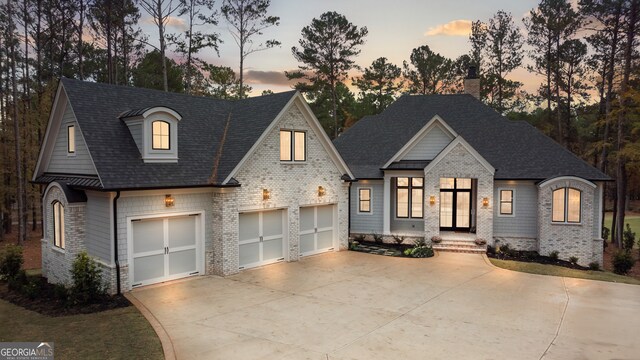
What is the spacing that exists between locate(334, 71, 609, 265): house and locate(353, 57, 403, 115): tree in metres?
22.8

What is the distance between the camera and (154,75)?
1435 inches

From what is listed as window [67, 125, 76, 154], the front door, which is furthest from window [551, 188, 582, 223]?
window [67, 125, 76, 154]

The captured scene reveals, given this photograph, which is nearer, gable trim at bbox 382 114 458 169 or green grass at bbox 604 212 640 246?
gable trim at bbox 382 114 458 169

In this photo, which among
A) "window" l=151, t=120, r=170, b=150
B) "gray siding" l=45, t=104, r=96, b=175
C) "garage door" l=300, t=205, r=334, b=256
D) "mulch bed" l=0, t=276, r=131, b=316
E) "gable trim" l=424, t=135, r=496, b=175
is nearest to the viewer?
"mulch bed" l=0, t=276, r=131, b=316

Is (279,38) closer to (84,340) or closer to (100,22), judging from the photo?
(100,22)

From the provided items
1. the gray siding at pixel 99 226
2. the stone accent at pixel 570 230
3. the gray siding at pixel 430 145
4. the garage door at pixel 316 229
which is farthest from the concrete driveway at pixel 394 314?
the gray siding at pixel 430 145

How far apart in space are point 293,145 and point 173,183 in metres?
5.36

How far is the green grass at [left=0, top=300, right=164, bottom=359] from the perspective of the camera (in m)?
8.16

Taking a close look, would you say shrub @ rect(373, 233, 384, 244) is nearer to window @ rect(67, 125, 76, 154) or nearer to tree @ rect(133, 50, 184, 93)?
window @ rect(67, 125, 76, 154)

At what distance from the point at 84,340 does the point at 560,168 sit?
2048 centimetres

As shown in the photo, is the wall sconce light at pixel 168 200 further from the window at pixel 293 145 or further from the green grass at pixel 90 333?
the window at pixel 293 145

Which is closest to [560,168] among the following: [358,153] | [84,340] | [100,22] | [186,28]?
[358,153]

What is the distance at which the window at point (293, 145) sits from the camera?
54.5ft

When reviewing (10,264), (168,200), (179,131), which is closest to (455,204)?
(179,131)
